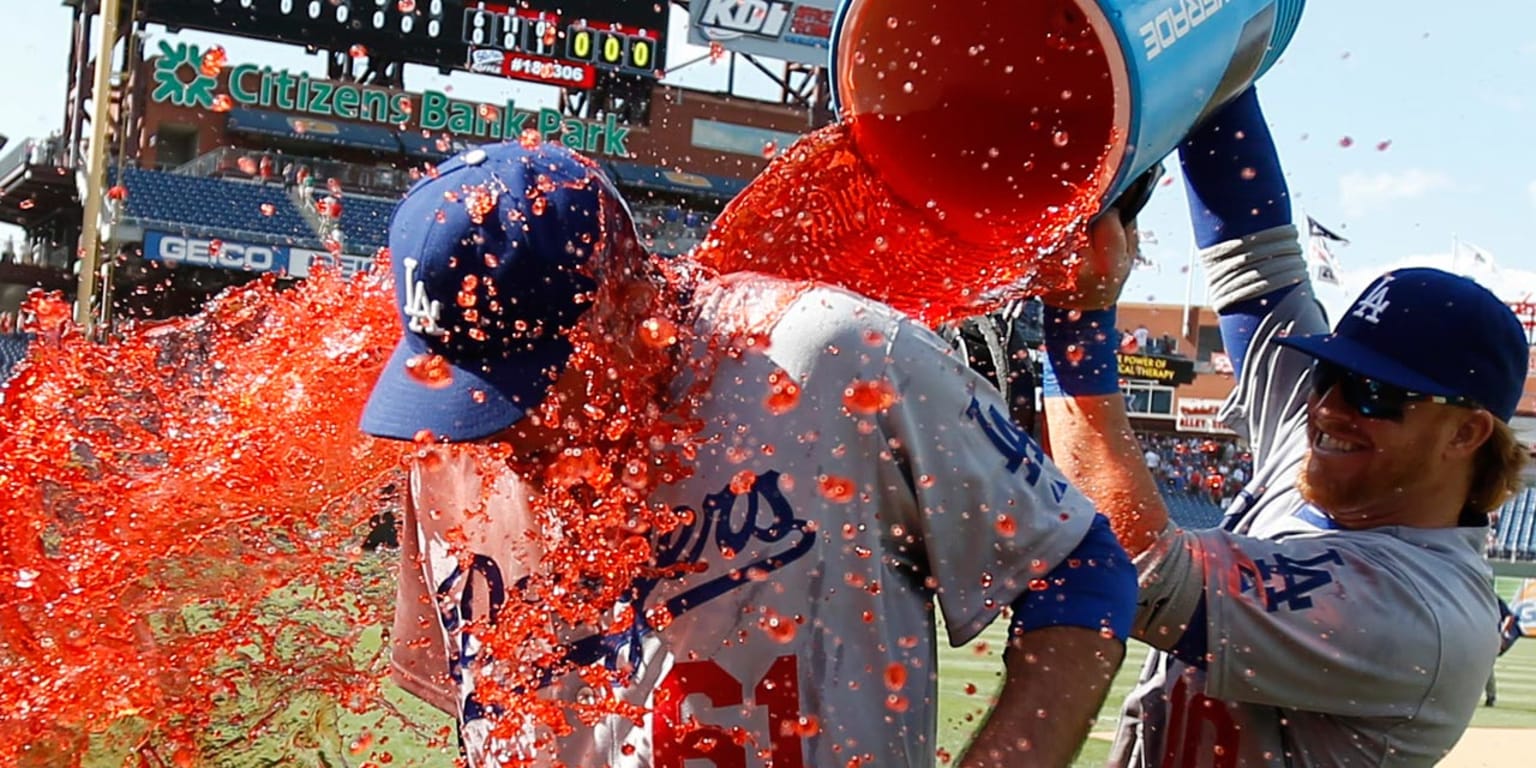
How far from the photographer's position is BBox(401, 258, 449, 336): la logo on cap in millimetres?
1611

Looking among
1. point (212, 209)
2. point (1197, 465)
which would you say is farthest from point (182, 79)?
point (1197, 465)

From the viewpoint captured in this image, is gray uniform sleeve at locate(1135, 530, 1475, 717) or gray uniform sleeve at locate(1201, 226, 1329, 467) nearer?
gray uniform sleeve at locate(1135, 530, 1475, 717)

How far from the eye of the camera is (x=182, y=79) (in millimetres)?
27359

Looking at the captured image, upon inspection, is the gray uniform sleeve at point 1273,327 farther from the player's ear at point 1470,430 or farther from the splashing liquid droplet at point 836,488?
the splashing liquid droplet at point 836,488

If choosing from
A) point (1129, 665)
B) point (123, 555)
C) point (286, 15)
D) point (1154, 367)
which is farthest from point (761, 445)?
point (1154, 367)

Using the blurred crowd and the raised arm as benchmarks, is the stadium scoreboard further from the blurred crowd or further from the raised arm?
the raised arm

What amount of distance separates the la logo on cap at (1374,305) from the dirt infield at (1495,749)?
4.88 m

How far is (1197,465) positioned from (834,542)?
2856 centimetres

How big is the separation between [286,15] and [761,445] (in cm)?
2546

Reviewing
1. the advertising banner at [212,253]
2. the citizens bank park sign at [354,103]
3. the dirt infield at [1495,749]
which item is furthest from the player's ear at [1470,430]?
the citizens bank park sign at [354,103]

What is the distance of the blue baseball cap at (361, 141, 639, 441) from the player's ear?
1.23 metres

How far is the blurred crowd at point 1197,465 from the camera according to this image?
2789 cm

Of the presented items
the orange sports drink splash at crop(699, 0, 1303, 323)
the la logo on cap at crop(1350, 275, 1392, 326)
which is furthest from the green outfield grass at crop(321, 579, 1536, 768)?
the la logo on cap at crop(1350, 275, 1392, 326)

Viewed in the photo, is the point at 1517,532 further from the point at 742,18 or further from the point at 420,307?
the point at 420,307
